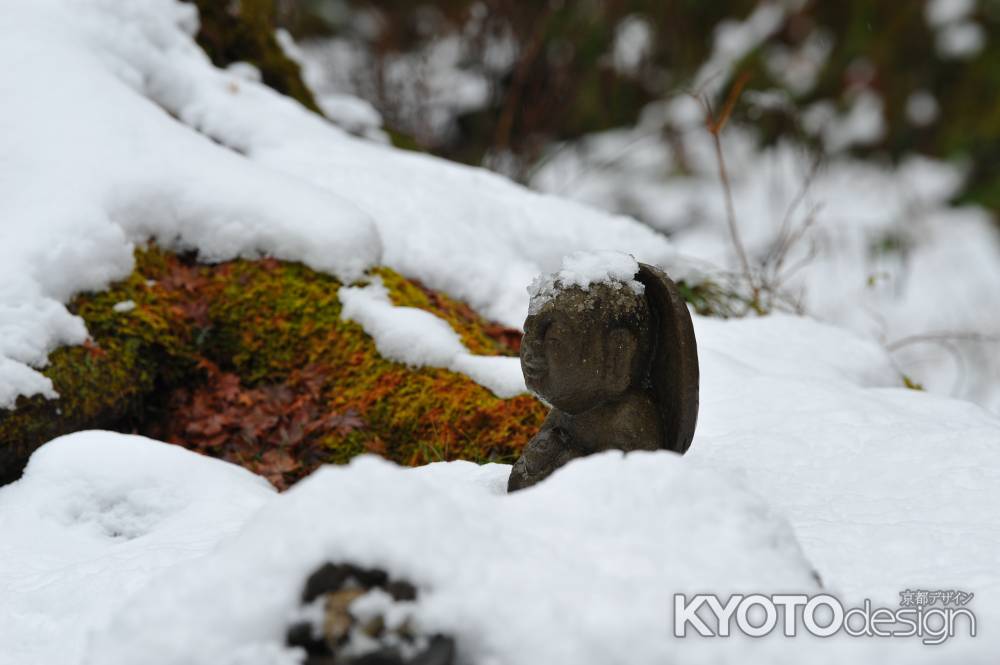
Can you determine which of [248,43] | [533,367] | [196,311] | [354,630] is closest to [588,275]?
[533,367]

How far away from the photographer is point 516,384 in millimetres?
3055

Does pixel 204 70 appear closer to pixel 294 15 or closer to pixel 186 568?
pixel 186 568

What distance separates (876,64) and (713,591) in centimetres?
839

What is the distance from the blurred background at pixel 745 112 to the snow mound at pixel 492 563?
20.0ft

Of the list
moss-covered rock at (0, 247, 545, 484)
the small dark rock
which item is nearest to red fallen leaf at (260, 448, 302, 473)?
moss-covered rock at (0, 247, 545, 484)

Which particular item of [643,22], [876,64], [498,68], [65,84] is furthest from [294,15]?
[876,64]

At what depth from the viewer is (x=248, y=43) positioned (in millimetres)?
5492

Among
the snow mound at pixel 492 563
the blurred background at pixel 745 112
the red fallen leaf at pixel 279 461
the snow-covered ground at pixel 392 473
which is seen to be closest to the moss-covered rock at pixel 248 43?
the snow-covered ground at pixel 392 473

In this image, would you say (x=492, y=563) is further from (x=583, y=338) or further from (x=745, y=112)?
(x=745, y=112)

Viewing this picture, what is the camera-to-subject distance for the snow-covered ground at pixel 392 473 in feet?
4.23

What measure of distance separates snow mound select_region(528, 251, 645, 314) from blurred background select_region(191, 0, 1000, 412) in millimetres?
5418

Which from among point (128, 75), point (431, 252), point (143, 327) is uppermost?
point (128, 75)

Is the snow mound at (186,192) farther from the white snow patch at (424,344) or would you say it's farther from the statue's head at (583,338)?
the statue's head at (583,338)

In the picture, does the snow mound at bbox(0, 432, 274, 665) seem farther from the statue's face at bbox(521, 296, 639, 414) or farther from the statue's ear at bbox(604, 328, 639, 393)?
the statue's ear at bbox(604, 328, 639, 393)
